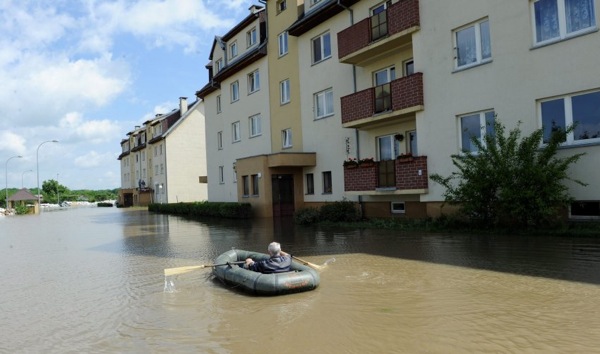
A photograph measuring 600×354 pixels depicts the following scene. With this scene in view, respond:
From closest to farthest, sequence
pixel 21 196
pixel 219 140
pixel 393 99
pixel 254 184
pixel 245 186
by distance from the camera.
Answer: pixel 393 99 → pixel 254 184 → pixel 245 186 → pixel 219 140 → pixel 21 196

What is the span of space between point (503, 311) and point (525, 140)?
7.49 metres

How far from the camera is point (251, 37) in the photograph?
29.5 metres

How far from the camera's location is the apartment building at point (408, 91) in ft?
41.1

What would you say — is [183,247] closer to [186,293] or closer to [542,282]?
[186,293]

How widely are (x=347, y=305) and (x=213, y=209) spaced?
22.9 metres

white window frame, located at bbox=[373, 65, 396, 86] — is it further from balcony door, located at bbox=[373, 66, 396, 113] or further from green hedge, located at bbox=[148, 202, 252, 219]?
green hedge, located at bbox=[148, 202, 252, 219]

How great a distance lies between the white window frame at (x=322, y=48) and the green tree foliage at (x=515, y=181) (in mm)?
10477

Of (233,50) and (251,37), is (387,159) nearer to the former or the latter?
(251,37)

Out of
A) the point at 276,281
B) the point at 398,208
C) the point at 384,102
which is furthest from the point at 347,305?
the point at 398,208

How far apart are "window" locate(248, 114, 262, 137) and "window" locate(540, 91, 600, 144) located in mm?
18038

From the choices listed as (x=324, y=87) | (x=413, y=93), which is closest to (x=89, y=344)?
(x=413, y=93)

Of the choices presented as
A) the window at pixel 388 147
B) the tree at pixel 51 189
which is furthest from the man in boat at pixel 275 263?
the tree at pixel 51 189

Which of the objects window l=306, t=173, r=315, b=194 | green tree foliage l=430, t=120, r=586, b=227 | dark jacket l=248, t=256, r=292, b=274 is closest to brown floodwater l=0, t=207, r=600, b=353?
dark jacket l=248, t=256, r=292, b=274

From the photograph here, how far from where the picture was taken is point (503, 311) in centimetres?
618
